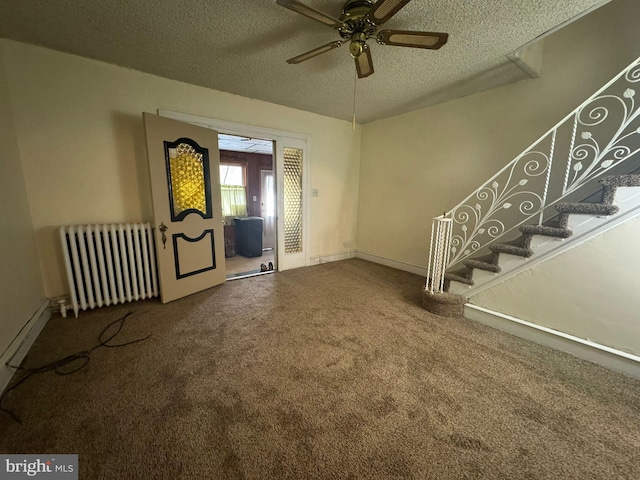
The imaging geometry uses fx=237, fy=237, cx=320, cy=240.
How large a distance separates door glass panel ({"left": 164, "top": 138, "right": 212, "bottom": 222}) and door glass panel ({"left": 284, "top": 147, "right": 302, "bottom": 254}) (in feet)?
4.07

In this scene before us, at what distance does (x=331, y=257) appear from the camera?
4.55 m

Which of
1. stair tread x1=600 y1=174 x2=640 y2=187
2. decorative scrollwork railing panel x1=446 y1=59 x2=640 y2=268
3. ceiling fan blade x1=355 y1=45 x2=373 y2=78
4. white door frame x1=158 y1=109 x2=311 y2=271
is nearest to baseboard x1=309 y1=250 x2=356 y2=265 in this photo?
white door frame x1=158 y1=109 x2=311 y2=271

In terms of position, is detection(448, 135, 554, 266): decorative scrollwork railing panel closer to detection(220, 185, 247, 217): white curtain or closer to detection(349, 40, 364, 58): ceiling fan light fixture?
detection(349, 40, 364, 58): ceiling fan light fixture

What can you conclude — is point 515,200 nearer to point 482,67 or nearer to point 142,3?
point 482,67

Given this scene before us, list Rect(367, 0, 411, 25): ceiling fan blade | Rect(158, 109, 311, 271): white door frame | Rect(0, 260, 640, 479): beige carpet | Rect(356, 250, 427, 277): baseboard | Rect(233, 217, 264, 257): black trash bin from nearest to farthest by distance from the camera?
Rect(0, 260, 640, 479): beige carpet → Rect(367, 0, 411, 25): ceiling fan blade → Rect(158, 109, 311, 271): white door frame → Rect(356, 250, 427, 277): baseboard → Rect(233, 217, 264, 257): black trash bin

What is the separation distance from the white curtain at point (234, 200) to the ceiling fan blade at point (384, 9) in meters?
5.23

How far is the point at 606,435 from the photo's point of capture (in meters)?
1.25

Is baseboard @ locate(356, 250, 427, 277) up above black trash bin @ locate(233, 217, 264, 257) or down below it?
below

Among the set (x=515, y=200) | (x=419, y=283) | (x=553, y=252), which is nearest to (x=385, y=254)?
(x=419, y=283)

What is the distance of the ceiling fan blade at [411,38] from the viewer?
4.98 ft

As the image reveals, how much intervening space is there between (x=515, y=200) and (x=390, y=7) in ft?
8.35

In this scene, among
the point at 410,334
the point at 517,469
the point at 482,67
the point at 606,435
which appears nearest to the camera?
the point at 517,469

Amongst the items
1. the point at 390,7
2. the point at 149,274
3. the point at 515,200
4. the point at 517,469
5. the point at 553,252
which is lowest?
the point at 517,469

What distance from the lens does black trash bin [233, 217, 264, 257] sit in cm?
517
